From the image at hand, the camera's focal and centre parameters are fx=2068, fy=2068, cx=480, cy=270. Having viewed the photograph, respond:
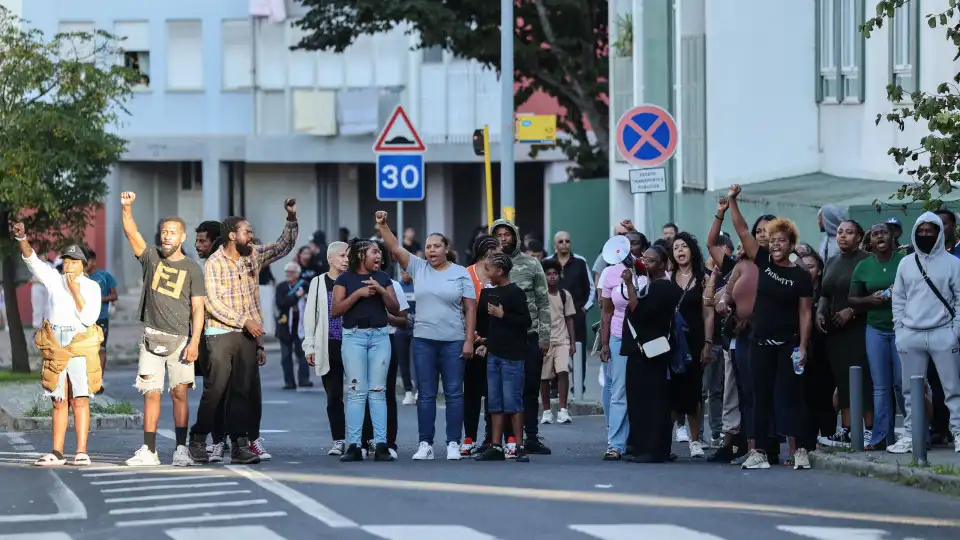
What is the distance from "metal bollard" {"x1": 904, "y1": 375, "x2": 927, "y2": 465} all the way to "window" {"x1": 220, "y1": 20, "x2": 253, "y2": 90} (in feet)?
109

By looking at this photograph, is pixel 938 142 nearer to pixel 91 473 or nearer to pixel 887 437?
pixel 887 437

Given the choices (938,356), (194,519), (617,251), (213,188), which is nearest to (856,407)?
(938,356)

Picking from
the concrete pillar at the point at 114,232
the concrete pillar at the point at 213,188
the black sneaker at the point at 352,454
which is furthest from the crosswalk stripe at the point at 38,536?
the concrete pillar at the point at 114,232

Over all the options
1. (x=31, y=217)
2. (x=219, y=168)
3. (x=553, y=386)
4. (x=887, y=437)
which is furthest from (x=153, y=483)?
(x=219, y=168)

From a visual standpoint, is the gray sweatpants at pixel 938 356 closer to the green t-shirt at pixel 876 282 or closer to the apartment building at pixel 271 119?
the green t-shirt at pixel 876 282

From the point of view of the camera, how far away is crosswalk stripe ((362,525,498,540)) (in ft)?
36.6

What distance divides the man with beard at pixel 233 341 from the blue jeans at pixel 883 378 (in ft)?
15.4

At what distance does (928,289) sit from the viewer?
15.6 meters

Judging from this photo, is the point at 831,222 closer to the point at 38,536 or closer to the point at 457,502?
the point at 457,502

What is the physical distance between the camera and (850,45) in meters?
26.2

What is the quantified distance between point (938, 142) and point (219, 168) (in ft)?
109

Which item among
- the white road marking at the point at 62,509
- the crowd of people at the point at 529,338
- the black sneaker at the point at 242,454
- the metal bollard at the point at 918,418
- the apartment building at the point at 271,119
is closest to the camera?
the white road marking at the point at 62,509

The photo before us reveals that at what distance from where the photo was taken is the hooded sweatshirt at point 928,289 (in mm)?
15562

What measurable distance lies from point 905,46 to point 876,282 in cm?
790
